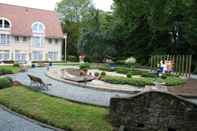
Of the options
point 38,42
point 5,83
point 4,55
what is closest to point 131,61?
point 38,42

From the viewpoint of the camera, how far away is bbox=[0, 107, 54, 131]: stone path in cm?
1267

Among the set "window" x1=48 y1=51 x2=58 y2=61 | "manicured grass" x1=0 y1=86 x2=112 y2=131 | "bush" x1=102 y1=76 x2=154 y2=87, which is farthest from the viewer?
"window" x1=48 y1=51 x2=58 y2=61

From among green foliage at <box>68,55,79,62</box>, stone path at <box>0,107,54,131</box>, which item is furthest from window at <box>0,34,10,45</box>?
stone path at <box>0,107,54,131</box>

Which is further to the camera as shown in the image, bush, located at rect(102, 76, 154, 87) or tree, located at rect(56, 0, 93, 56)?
tree, located at rect(56, 0, 93, 56)

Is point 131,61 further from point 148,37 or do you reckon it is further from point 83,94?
point 83,94

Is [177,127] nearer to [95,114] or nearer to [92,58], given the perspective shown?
[95,114]

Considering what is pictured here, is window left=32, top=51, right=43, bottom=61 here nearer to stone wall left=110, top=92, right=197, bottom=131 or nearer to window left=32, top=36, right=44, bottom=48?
window left=32, top=36, right=44, bottom=48

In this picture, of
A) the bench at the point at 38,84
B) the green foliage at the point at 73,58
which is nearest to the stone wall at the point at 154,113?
the bench at the point at 38,84

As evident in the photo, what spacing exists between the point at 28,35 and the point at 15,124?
1947 inches

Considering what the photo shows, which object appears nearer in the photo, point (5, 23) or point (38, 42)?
point (5, 23)

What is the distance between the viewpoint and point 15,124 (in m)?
13.3

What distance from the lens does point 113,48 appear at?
5428cm

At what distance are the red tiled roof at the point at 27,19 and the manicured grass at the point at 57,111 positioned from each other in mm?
43153

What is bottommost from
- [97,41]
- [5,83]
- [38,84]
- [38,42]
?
[38,84]
